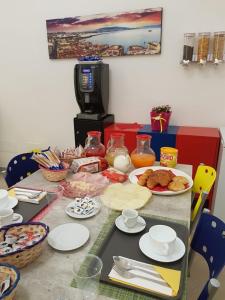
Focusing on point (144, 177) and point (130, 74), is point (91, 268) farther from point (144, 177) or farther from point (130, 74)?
point (130, 74)

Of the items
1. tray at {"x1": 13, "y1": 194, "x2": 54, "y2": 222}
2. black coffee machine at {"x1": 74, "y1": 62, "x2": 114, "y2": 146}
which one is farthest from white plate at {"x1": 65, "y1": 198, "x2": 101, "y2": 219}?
black coffee machine at {"x1": 74, "y1": 62, "x2": 114, "y2": 146}

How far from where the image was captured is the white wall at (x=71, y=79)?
7.83ft

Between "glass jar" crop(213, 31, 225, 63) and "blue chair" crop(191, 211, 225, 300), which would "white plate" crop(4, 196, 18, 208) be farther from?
"glass jar" crop(213, 31, 225, 63)

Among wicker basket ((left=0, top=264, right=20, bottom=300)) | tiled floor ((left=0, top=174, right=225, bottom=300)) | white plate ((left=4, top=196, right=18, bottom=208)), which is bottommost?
tiled floor ((left=0, top=174, right=225, bottom=300))

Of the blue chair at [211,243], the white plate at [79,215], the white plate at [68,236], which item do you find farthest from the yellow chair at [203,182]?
the white plate at [68,236]

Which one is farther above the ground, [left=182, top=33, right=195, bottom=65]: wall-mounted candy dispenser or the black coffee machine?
[left=182, top=33, right=195, bottom=65]: wall-mounted candy dispenser

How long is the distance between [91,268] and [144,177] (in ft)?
2.10

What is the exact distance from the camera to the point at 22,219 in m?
1.00

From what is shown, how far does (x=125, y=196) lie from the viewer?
117cm

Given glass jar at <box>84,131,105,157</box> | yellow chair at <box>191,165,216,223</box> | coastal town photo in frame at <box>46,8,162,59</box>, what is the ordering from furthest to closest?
coastal town photo in frame at <box>46,8,162,59</box> → glass jar at <box>84,131,105,157</box> → yellow chair at <box>191,165,216,223</box>

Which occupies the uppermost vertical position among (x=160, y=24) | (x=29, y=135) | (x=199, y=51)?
(x=160, y=24)

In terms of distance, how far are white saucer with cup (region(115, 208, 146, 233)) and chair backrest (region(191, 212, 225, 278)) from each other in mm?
316

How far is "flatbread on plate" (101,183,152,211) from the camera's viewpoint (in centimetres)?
109

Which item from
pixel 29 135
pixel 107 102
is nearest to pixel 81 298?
pixel 107 102
